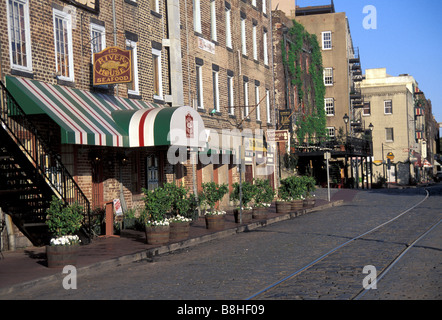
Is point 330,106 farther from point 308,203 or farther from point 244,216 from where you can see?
point 244,216

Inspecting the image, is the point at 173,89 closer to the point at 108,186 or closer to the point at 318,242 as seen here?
the point at 108,186

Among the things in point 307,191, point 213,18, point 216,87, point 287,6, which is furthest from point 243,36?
point 287,6

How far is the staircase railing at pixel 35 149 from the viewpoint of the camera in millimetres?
13914

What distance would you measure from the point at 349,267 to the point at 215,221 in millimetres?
8205

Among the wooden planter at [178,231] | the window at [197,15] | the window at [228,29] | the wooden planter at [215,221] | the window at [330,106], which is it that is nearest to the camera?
the wooden planter at [178,231]

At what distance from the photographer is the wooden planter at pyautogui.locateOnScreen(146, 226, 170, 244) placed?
14.9 metres

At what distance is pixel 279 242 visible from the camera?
15305 mm

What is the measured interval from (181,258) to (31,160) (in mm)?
4903

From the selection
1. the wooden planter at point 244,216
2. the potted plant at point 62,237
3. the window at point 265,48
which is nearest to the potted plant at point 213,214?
the wooden planter at point 244,216

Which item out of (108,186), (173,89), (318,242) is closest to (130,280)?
(318,242)

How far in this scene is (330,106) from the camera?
56.4 m

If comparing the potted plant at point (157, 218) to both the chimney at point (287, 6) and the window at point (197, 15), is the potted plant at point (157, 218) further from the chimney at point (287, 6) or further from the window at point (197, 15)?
the chimney at point (287, 6)

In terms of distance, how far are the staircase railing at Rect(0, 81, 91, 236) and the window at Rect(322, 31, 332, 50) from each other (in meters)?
44.7

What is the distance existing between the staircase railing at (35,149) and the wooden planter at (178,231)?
2.21 metres
